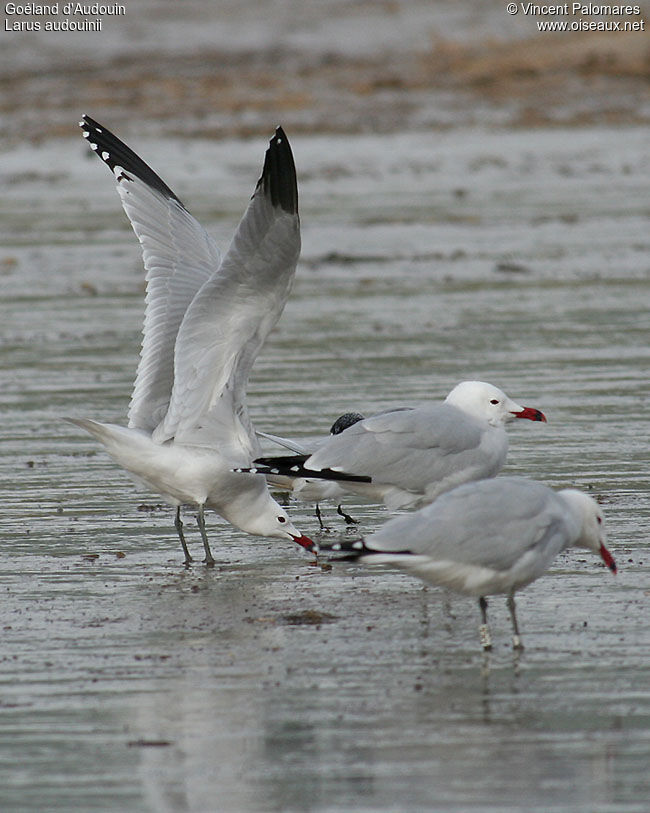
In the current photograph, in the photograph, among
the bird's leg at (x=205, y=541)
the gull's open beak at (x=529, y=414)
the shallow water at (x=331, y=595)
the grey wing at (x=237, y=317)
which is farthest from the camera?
the gull's open beak at (x=529, y=414)

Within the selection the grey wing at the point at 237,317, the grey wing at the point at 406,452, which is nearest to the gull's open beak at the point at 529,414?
the grey wing at the point at 406,452

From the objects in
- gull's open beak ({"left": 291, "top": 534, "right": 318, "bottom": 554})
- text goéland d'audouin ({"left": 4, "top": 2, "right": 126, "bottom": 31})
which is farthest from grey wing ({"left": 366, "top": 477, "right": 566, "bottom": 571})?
text goéland d'audouin ({"left": 4, "top": 2, "right": 126, "bottom": 31})

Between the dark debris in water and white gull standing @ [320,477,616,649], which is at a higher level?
white gull standing @ [320,477,616,649]

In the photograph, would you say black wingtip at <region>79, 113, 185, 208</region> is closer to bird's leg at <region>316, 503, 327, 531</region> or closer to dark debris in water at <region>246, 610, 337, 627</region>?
bird's leg at <region>316, 503, 327, 531</region>

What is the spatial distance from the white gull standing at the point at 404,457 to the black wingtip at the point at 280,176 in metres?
1.08

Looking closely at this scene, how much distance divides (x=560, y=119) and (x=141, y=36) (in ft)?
49.6

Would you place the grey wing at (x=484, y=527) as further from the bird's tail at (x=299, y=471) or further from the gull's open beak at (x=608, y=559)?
the bird's tail at (x=299, y=471)

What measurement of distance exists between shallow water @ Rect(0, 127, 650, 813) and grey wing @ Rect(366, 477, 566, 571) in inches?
15.0

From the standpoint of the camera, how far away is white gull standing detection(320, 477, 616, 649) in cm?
638

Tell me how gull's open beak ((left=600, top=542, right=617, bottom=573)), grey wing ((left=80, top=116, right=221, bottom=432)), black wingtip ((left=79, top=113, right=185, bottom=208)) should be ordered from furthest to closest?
black wingtip ((left=79, top=113, right=185, bottom=208)) → grey wing ((left=80, top=116, right=221, bottom=432)) → gull's open beak ((left=600, top=542, right=617, bottom=573))

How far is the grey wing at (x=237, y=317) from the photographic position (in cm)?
802

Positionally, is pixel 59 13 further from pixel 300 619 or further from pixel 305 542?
pixel 300 619

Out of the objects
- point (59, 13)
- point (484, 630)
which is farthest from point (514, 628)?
point (59, 13)

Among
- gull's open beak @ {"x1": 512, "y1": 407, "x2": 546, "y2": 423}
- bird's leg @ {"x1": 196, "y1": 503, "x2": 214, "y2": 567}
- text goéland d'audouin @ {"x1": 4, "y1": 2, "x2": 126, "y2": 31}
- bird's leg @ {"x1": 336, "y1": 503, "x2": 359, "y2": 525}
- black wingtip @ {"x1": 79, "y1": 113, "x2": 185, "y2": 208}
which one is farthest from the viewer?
text goéland d'audouin @ {"x1": 4, "y1": 2, "x2": 126, "y2": 31}
